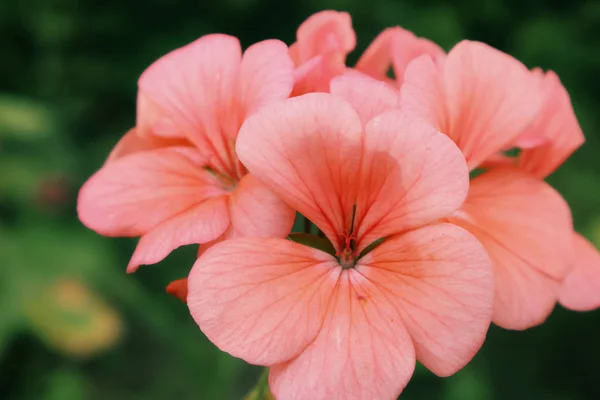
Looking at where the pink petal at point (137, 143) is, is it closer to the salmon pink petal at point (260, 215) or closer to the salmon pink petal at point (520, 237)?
the salmon pink petal at point (260, 215)

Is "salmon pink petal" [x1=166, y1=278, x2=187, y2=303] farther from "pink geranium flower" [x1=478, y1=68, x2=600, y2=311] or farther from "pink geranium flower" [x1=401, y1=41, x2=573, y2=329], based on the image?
"pink geranium flower" [x1=478, y1=68, x2=600, y2=311]

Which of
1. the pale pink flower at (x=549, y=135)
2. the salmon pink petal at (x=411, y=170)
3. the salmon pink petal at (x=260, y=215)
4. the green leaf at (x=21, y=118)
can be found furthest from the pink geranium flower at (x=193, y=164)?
the green leaf at (x=21, y=118)

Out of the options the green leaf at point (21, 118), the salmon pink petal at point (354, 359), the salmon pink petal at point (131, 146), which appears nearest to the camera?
the salmon pink petal at point (354, 359)

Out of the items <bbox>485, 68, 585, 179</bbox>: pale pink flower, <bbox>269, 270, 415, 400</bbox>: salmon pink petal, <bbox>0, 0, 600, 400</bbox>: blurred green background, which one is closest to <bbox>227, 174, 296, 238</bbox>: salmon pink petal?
<bbox>269, 270, 415, 400</bbox>: salmon pink petal

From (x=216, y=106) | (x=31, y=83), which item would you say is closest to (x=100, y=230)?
(x=216, y=106)

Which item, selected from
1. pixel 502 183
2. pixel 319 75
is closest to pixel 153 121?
pixel 319 75
